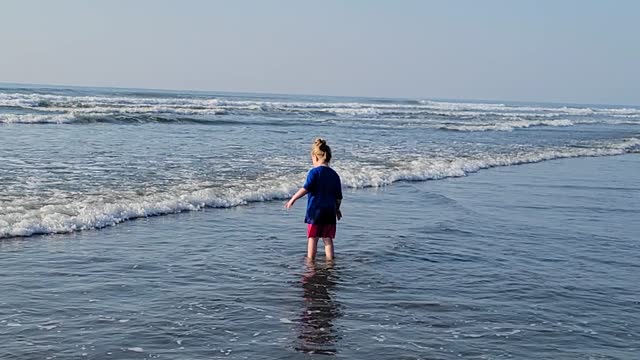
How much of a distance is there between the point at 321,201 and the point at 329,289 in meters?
1.59

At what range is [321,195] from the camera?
838 cm

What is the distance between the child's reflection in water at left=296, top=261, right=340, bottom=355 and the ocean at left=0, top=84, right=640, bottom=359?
0.02 metres

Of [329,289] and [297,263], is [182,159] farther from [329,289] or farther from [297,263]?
[329,289]

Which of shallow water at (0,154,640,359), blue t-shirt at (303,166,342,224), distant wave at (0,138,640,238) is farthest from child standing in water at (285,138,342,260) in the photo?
distant wave at (0,138,640,238)

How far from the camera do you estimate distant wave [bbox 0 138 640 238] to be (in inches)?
368

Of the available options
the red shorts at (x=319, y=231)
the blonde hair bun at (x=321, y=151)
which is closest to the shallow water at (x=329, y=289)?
the red shorts at (x=319, y=231)

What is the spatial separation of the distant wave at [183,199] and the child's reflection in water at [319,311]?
3344 mm

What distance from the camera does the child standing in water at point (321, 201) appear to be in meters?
8.24

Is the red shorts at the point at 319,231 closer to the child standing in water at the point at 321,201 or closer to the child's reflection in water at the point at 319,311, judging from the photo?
the child standing in water at the point at 321,201

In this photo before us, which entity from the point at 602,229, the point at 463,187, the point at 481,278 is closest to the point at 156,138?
the point at 463,187

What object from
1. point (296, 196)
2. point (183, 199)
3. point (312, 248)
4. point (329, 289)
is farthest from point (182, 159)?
point (329, 289)

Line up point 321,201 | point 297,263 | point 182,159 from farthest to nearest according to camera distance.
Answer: point 182,159 < point 321,201 < point 297,263

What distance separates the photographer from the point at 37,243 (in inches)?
335

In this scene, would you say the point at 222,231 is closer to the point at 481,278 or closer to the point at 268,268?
the point at 268,268
